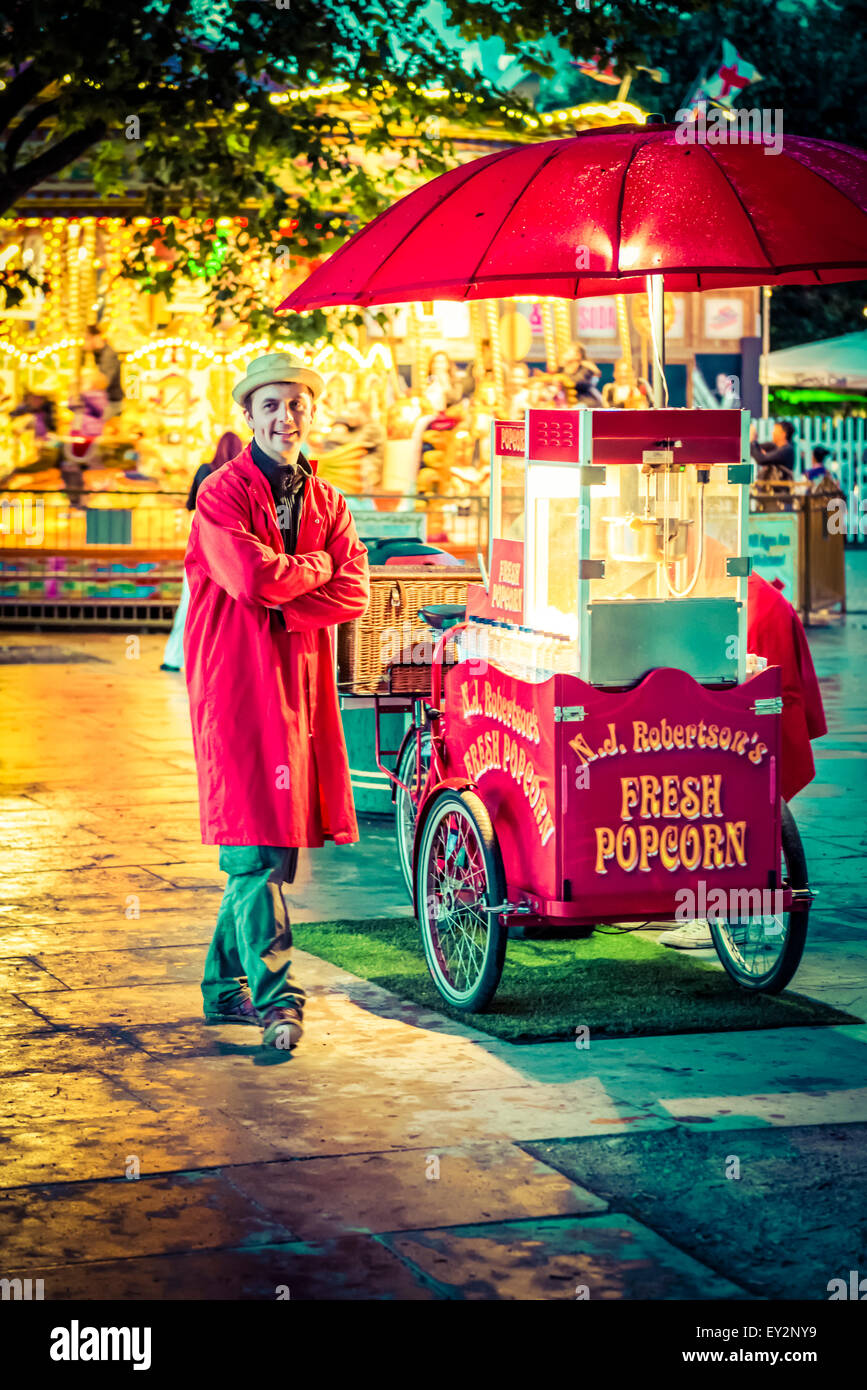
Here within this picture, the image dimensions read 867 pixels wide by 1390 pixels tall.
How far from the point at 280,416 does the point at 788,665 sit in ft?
6.73

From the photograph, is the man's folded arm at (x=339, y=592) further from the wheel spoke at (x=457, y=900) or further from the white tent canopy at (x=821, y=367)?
the white tent canopy at (x=821, y=367)

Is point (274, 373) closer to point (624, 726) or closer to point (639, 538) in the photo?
point (639, 538)

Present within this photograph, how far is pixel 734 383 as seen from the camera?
73.8ft

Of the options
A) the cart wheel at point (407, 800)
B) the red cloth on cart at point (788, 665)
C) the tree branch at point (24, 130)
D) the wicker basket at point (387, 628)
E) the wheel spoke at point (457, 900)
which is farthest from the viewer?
the tree branch at point (24, 130)

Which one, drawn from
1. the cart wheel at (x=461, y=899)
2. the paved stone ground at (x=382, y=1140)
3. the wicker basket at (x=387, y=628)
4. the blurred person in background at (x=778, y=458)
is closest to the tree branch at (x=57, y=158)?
the wicker basket at (x=387, y=628)

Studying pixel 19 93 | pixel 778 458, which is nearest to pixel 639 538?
pixel 19 93

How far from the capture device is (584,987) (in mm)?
6430

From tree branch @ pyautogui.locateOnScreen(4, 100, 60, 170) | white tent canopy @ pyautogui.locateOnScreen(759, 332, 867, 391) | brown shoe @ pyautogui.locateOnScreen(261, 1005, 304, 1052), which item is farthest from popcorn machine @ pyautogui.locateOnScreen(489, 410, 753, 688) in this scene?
white tent canopy @ pyautogui.locateOnScreen(759, 332, 867, 391)

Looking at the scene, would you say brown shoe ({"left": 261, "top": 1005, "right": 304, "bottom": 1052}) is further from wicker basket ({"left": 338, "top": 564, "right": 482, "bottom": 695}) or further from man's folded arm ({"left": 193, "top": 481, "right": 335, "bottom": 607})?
wicker basket ({"left": 338, "top": 564, "right": 482, "bottom": 695})

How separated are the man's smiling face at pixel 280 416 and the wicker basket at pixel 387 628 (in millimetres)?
2117

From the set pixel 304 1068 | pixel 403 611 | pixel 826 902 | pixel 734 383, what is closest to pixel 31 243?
pixel 734 383

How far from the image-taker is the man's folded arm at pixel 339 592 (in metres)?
5.86

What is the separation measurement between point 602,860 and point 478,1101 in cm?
97

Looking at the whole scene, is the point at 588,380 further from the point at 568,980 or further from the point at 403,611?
the point at 568,980
